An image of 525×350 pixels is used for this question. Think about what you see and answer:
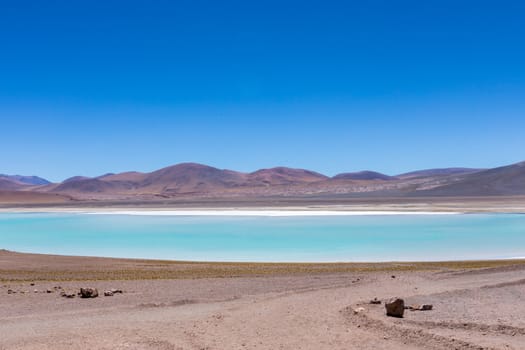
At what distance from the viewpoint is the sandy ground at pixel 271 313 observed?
6.83 metres

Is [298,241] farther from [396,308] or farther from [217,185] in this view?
[217,185]

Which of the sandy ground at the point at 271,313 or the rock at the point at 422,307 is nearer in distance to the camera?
the sandy ground at the point at 271,313

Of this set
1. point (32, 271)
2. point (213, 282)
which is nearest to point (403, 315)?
point (213, 282)

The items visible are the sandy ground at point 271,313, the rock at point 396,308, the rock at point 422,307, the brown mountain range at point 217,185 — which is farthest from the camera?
the brown mountain range at point 217,185

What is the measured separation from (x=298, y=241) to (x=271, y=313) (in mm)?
16192

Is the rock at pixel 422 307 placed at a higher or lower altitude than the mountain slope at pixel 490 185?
lower

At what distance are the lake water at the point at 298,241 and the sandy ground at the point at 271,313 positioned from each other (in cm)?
663

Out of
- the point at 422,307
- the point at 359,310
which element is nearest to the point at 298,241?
the point at 422,307

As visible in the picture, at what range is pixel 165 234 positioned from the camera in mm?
29469

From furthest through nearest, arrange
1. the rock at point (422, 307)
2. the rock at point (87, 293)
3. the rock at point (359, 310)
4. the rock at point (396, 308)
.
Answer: the rock at point (87, 293), the rock at point (422, 307), the rock at point (359, 310), the rock at point (396, 308)

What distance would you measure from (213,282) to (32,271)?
5.53 m

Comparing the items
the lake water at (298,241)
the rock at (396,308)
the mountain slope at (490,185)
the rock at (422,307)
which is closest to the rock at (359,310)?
the rock at (396,308)

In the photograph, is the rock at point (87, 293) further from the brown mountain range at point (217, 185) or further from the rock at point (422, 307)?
the brown mountain range at point (217, 185)

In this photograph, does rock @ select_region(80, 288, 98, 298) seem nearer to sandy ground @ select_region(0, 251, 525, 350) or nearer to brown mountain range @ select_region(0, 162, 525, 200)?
sandy ground @ select_region(0, 251, 525, 350)
